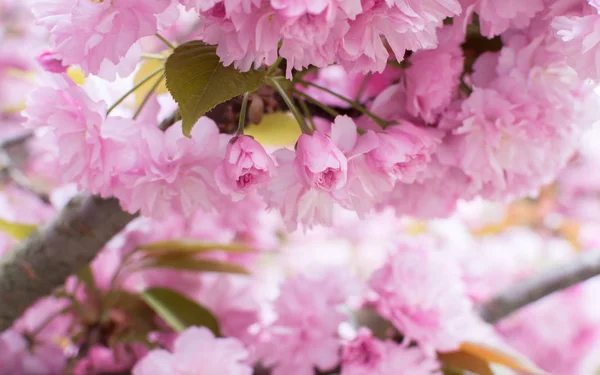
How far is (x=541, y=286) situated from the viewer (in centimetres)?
89

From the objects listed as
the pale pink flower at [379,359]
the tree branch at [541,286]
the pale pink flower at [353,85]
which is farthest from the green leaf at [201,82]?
the tree branch at [541,286]

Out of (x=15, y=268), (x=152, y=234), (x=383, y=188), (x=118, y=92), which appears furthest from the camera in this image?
(x=152, y=234)

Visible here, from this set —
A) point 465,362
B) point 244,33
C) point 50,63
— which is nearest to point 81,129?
point 50,63

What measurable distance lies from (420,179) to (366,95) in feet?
0.46

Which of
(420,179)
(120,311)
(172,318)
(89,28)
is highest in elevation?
(89,28)

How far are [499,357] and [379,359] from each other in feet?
0.52

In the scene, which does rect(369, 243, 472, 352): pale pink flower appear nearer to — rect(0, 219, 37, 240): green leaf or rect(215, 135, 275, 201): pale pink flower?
rect(215, 135, 275, 201): pale pink flower

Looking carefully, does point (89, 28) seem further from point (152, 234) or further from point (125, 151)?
point (152, 234)

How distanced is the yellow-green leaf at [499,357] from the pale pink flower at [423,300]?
35mm

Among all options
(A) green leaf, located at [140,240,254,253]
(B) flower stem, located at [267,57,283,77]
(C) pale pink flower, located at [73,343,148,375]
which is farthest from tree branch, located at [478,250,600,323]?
(B) flower stem, located at [267,57,283,77]

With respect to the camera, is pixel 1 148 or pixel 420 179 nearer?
pixel 420 179

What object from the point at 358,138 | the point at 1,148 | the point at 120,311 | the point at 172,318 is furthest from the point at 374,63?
the point at 1,148

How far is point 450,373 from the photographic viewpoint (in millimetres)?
716

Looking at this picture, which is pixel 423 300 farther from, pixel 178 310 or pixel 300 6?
pixel 300 6
